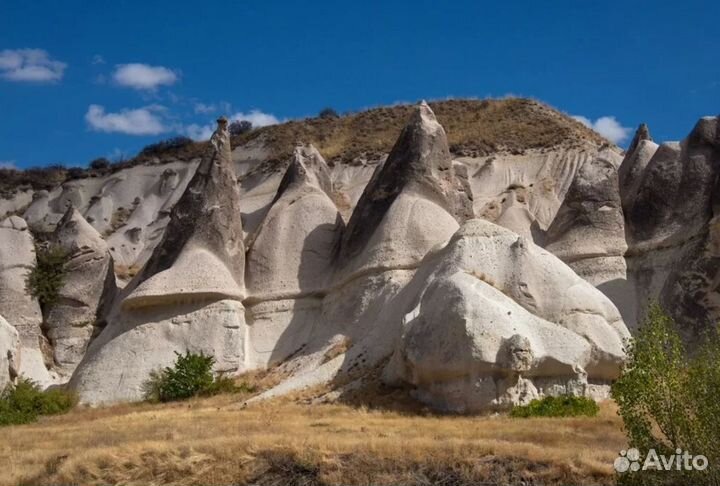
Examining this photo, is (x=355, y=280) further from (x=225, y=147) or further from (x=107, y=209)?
(x=107, y=209)

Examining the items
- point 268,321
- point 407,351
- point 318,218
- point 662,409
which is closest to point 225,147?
point 318,218

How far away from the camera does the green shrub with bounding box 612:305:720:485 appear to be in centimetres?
1351

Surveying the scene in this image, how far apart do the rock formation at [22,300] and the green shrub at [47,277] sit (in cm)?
22

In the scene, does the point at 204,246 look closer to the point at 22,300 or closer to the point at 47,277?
the point at 47,277

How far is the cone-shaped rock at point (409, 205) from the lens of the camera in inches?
1126

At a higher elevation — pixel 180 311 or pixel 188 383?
pixel 180 311

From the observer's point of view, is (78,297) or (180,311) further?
(78,297)

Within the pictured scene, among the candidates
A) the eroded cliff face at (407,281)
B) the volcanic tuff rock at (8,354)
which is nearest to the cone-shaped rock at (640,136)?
the eroded cliff face at (407,281)

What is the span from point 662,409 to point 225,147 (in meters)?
21.5

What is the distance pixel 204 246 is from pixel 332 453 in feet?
51.0

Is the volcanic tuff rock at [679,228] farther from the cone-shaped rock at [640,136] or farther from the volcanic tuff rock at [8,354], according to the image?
the volcanic tuff rock at [8,354]

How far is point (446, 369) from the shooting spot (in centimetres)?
2092

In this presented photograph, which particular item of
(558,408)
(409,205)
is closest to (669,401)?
(558,408)

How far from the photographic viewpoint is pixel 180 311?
96.1 feet
